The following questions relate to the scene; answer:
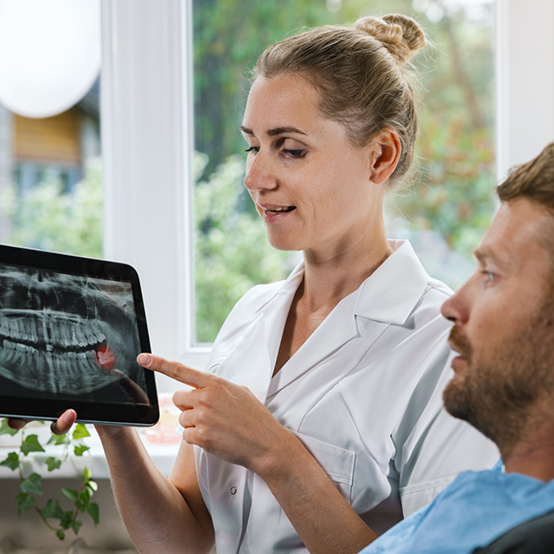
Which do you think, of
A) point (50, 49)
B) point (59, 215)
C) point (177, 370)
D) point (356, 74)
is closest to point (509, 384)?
point (177, 370)

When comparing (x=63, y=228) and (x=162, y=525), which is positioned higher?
(x=63, y=228)

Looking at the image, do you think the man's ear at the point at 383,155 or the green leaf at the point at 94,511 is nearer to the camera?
the man's ear at the point at 383,155

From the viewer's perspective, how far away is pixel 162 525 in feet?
3.95

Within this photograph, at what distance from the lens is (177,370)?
101 centimetres

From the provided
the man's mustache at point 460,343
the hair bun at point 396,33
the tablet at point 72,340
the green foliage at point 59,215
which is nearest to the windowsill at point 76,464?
the tablet at point 72,340

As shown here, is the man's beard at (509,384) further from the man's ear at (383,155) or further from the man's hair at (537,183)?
the man's ear at (383,155)

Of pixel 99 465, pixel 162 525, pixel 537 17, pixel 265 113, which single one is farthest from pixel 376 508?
pixel 537 17

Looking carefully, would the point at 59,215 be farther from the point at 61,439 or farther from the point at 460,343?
the point at 460,343

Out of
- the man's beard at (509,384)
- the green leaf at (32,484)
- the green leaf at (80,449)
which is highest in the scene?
the man's beard at (509,384)

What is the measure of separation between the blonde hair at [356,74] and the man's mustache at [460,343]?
1.55 feet

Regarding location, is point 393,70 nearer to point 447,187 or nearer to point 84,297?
point 84,297

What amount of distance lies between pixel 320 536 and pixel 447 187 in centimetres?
134

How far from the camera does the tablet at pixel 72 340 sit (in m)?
0.97

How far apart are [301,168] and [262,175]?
74 millimetres
